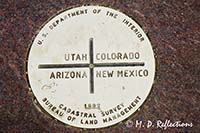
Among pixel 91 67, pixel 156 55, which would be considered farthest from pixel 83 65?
pixel 156 55

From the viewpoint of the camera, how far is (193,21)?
53.2 inches

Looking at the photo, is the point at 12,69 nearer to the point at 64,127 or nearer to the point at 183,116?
the point at 64,127

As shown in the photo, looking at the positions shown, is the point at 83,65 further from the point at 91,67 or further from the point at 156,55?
the point at 156,55

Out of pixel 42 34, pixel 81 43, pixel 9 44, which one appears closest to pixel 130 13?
pixel 81 43

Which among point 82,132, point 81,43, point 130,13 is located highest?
point 130,13

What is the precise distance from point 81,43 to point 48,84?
0.18m

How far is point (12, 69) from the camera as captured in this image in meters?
1.33

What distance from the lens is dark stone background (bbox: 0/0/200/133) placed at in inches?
51.4

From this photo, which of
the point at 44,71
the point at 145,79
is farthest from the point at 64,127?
the point at 145,79

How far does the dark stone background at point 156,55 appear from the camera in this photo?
1.30 meters

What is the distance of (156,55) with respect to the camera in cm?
134

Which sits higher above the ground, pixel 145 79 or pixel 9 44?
pixel 9 44

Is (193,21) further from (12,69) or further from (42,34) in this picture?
(12,69)

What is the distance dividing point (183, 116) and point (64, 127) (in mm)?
403
